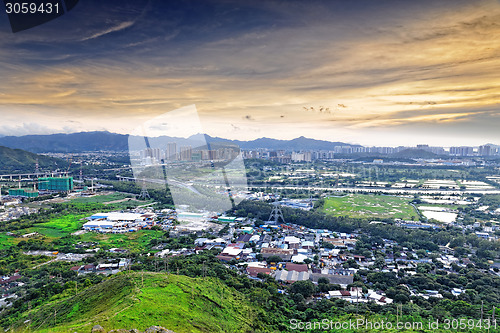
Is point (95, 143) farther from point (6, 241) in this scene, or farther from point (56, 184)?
point (6, 241)

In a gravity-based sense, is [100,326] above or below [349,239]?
above

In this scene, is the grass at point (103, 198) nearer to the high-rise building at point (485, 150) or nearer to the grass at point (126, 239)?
the grass at point (126, 239)

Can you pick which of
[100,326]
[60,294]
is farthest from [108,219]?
[100,326]

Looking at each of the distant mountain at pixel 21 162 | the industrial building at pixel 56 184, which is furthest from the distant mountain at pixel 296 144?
the industrial building at pixel 56 184

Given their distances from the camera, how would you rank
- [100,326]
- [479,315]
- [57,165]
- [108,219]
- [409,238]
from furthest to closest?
1. [57,165]
2. [108,219]
3. [409,238]
4. [479,315]
5. [100,326]

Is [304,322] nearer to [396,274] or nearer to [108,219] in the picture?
[396,274]
